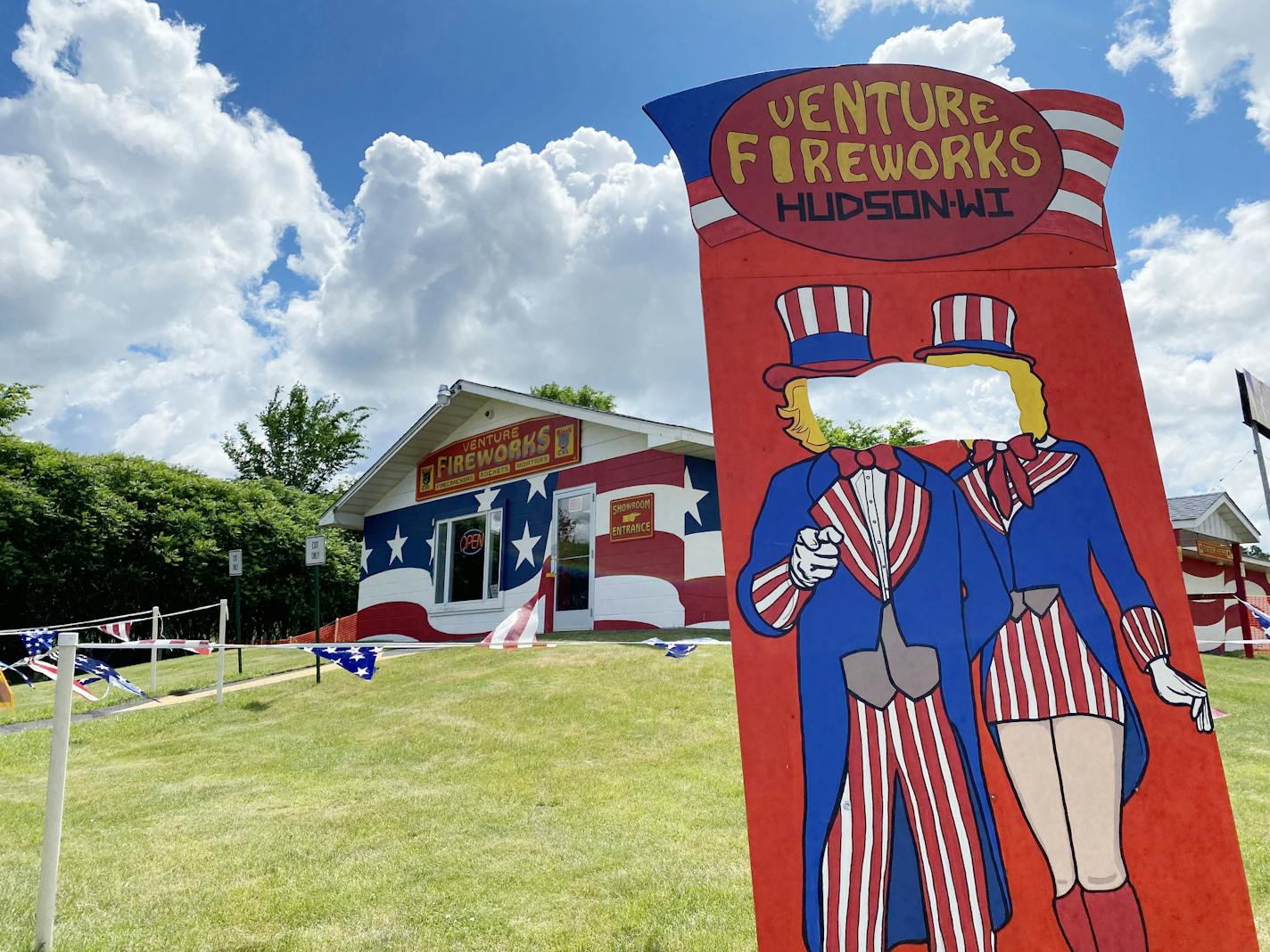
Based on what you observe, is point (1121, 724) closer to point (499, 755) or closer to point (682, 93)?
point (682, 93)

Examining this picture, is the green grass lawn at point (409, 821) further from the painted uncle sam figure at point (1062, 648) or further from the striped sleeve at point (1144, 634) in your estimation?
the striped sleeve at point (1144, 634)

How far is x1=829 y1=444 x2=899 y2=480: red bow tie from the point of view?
110 inches

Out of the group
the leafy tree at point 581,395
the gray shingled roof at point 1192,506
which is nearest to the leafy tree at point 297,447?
the leafy tree at point 581,395

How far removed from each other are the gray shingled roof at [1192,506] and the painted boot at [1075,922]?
16752 millimetres

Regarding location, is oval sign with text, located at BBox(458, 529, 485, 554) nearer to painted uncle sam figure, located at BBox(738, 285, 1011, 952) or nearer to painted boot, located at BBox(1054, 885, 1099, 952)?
painted uncle sam figure, located at BBox(738, 285, 1011, 952)

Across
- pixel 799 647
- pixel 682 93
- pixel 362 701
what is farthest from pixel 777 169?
pixel 362 701

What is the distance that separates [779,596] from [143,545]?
71.1 ft

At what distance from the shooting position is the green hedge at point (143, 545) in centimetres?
1831

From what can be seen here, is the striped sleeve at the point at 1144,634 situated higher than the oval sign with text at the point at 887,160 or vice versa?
the oval sign with text at the point at 887,160

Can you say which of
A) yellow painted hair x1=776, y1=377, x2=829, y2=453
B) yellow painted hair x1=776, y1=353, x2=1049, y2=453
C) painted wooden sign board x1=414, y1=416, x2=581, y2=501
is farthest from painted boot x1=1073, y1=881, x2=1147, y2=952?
painted wooden sign board x1=414, y1=416, x2=581, y2=501

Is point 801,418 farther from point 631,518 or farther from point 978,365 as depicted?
point 631,518

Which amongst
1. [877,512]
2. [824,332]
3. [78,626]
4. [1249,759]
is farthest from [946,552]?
[78,626]

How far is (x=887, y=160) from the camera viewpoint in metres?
3.01

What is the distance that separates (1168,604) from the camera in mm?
2693
